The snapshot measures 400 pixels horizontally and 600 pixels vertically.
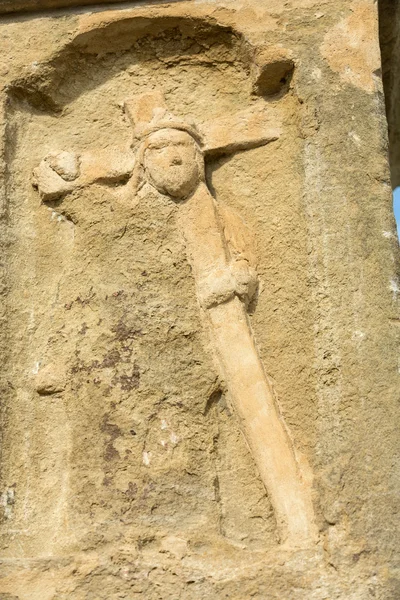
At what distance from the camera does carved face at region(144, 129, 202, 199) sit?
13.4 ft

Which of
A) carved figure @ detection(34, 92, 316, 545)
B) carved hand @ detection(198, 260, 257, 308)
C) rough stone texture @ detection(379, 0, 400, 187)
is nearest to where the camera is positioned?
carved figure @ detection(34, 92, 316, 545)

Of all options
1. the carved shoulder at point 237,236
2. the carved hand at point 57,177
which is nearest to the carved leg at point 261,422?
the carved shoulder at point 237,236

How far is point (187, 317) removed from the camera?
3916mm

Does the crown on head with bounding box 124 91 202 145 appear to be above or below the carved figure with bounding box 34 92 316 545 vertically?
above

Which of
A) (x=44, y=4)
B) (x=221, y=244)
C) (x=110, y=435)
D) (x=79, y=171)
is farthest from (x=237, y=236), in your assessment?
(x=44, y=4)

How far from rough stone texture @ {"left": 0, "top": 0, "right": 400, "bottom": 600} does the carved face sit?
2.8 inches

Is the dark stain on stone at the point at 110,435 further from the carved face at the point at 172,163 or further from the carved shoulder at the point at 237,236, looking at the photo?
the carved face at the point at 172,163

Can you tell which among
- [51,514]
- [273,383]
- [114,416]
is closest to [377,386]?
[273,383]

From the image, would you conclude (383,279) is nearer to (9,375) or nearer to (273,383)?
(273,383)

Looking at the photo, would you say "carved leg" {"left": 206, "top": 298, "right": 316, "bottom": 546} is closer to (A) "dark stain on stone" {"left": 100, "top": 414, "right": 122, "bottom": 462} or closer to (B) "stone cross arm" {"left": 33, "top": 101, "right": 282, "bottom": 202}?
(A) "dark stain on stone" {"left": 100, "top": 414, "right": 122, "bottom": 462}

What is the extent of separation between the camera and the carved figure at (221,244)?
3.69 metres

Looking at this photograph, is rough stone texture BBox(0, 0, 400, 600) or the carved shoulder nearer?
rough stone texture BBox(0, 0, 400, 600)

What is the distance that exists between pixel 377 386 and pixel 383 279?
43 cm

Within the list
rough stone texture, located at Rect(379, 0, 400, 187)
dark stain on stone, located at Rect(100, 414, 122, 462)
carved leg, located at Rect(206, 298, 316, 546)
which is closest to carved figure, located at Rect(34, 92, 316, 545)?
carved leg, located at Rect(206, 298, 316, 546)
